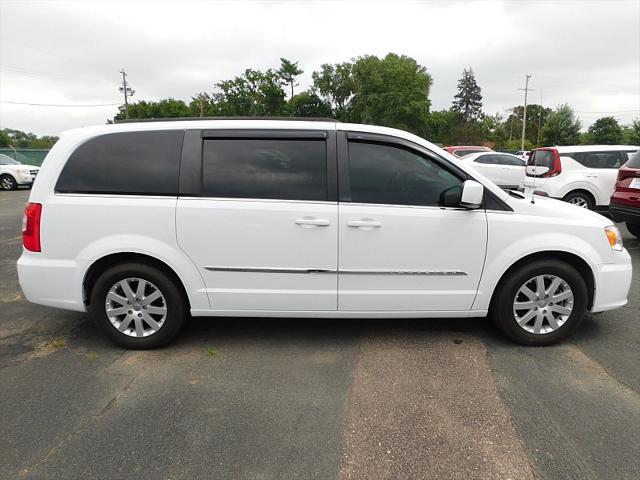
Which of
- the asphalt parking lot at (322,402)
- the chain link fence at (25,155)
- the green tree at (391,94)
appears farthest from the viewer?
the green tree at (391,94)

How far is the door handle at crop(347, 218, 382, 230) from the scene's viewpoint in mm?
3256

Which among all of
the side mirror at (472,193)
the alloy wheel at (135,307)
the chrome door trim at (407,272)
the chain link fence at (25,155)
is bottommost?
the alloy wheel at (135,307)

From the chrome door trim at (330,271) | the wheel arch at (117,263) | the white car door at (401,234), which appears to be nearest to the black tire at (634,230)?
the white car door at (401,234)

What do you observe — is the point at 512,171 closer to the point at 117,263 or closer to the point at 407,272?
the point at 407,272

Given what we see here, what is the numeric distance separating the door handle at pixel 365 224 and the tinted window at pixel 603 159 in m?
7.97

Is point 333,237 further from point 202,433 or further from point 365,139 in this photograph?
point 202,433

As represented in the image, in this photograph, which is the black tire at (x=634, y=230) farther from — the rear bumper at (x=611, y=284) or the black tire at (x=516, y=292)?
the black tire at (x=516, y=292)

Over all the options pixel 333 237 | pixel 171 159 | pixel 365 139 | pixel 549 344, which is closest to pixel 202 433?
pixel 333 237

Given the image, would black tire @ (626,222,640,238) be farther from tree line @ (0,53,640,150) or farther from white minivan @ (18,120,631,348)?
tree line @ (0,53,640,150)

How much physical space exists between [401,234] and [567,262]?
1.44 metres

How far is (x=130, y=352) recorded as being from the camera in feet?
11.5

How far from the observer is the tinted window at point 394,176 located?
131 inches

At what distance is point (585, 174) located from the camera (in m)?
9.01

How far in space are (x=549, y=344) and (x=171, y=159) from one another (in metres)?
3.47
